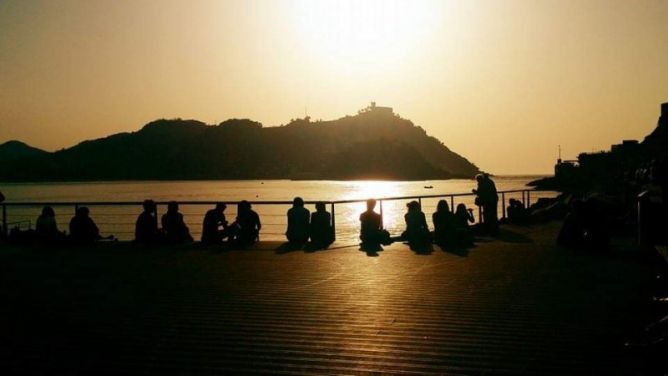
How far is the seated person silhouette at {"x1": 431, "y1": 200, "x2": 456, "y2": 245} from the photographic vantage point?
47.7 feet

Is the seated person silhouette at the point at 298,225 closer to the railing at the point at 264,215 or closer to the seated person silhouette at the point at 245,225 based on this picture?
the railing at the point at 264,215

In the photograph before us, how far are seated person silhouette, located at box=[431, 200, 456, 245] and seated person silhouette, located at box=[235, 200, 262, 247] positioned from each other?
4528mm

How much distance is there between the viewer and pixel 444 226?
14625 millimetres

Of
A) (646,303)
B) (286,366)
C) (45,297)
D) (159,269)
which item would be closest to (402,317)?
(286,366)

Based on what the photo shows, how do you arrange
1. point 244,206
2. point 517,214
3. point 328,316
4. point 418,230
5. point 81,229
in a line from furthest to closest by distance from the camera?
point 517,214
point 81,229
point 244,206
point 418,230
point 328,316

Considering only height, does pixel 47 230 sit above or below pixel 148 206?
below

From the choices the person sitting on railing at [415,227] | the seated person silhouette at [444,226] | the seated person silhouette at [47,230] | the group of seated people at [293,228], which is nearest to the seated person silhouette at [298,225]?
the group of seated people at [293,228]

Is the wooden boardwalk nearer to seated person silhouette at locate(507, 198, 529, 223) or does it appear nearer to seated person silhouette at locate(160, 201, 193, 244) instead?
seated person silhouette at locate(160, 201, 193, 244)

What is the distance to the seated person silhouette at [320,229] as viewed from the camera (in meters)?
→ 14.7

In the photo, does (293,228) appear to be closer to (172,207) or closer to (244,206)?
(244,206)

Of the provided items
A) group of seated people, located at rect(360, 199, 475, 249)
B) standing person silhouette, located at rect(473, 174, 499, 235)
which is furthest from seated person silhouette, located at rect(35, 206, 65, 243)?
standing person silhouette, located at rect(473, 174, 499, 235)

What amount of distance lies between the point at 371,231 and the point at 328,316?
8.17 m

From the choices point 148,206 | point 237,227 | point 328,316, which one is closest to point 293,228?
point 237,227

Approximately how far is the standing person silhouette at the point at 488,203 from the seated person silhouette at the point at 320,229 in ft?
16.8
